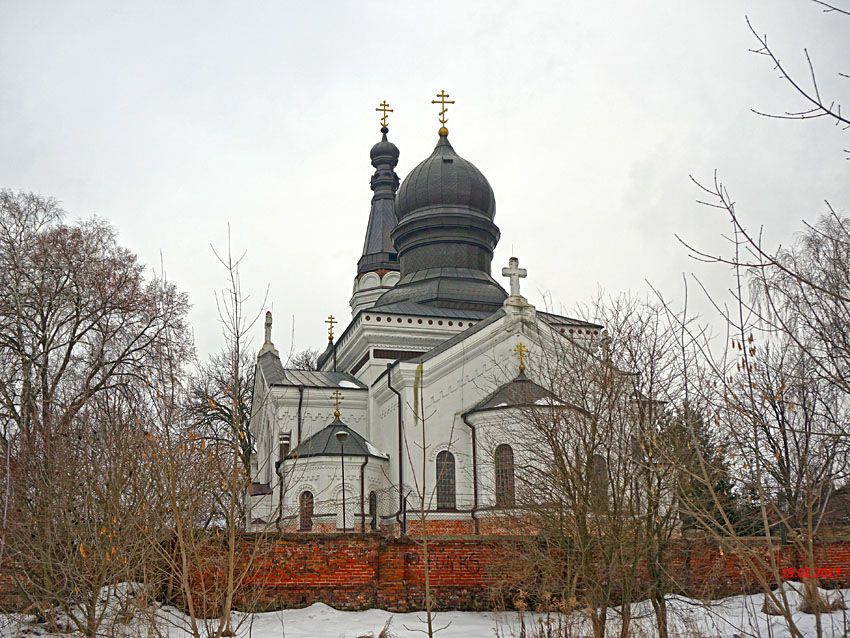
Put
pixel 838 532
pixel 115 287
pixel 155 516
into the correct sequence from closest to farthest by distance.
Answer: pixel 155 516, pixel 838 532, pixel 115 287

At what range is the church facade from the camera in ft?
72.6

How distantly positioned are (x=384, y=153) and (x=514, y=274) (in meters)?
23.7

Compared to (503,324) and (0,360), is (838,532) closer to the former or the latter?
(503,324)

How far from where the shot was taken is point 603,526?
985 centimetres

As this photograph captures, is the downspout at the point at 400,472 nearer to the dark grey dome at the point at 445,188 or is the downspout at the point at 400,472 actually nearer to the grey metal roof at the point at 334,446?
the grey metal roof at the point at 334,446

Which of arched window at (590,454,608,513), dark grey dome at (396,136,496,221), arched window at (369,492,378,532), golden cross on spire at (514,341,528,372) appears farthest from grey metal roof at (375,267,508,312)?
arched window at (590,454,608,513)

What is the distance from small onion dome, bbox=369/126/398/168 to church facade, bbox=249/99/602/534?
11.4 metres

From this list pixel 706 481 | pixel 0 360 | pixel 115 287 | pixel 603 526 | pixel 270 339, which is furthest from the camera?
pixel 270 339

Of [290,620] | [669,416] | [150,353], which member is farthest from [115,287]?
[669,416]

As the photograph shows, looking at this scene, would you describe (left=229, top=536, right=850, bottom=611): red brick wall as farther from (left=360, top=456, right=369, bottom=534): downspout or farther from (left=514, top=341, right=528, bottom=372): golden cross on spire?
(left=514, top=341, right=528, bottom=372): golden cross on spire

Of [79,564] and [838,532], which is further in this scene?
[838,532]

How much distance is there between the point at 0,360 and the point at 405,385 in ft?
33.3

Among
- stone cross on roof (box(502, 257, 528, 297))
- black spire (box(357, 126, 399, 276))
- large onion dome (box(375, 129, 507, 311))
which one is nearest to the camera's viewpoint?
stone cross on roof (box(502, 257, 528, 297))

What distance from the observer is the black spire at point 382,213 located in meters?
42.9
